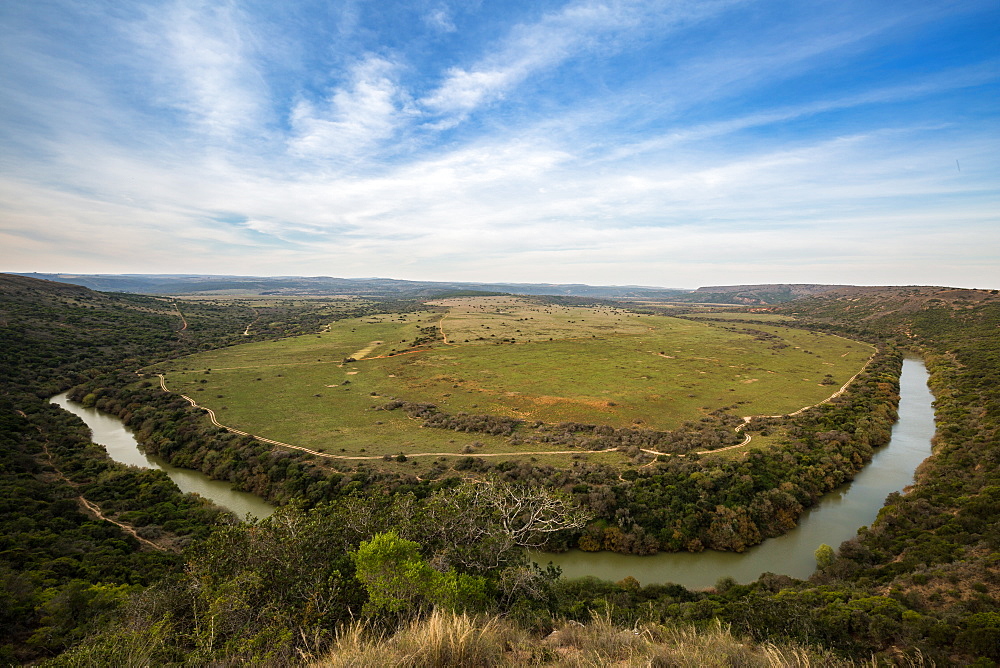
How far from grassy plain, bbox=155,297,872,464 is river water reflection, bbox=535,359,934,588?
1431cm

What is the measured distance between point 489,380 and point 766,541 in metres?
44.5

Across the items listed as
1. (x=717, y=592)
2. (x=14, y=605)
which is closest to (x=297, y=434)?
(x=14, y=605)

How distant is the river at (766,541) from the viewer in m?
25.0

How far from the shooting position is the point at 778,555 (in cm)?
2611

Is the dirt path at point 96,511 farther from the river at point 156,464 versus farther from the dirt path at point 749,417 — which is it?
the dirt path at point 749,417

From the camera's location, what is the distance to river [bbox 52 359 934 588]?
25.0 m

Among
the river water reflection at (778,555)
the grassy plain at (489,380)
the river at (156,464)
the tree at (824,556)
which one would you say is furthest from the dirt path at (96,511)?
the tree at (824,556)

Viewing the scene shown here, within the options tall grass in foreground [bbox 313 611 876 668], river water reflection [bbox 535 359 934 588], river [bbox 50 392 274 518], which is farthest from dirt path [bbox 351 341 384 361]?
tall grass in foreground [bbox 313 611 876 668]

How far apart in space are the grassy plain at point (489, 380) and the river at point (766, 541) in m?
8.44

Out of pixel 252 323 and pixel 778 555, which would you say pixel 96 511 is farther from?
pixel 252 323

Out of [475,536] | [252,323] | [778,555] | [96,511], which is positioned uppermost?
[475,536]

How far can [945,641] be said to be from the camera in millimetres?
13930

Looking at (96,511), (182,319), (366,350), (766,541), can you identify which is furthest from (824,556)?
(182,319)

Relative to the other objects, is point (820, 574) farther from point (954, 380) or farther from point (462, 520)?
point (954, 380)
